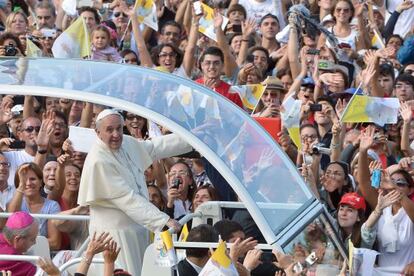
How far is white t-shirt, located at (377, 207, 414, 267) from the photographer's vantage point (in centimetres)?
1441

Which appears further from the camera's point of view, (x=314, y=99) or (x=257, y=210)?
Result: (x=314, y=99)

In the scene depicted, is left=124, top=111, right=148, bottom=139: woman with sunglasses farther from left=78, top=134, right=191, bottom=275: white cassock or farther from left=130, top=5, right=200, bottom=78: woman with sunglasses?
left=78, top=134, right=191, bottom=275: white cassock

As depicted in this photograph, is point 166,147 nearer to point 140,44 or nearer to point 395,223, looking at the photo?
point 395,223

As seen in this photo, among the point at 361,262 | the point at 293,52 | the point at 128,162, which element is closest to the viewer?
the point at 361,262

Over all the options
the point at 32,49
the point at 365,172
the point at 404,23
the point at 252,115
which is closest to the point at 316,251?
the point at 365,172

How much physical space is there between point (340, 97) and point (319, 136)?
0.85 metres

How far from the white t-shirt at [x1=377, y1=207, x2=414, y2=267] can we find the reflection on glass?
6.95 ft

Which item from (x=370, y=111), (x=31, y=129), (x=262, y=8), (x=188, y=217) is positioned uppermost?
(x=262, y=8)

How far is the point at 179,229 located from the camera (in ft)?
39.9

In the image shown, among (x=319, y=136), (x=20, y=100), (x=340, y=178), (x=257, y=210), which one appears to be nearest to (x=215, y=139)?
(x=257, y=210)

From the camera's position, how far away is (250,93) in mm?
16688

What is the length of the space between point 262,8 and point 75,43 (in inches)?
177

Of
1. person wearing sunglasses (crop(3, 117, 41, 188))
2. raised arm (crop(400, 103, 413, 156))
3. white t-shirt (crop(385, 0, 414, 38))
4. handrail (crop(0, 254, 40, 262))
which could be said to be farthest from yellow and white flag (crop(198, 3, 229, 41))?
handrail (crop(0, 254, 40, 262))

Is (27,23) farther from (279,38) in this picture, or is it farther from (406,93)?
(406,93)
